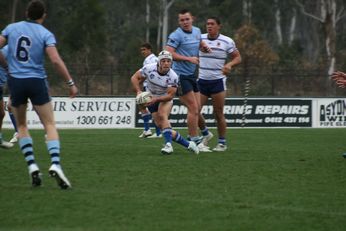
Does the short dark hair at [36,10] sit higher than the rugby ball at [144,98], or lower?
higher

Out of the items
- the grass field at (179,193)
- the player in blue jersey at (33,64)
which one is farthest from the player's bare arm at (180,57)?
the player in blue jersey at (33,64)

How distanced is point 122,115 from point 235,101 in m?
A: 3.84

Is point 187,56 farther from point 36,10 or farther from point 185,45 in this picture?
point 36,10

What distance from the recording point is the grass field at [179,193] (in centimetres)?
716

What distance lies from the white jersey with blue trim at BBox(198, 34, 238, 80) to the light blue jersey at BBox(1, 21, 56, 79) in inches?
222

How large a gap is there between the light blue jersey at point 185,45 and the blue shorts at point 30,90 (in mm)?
5045

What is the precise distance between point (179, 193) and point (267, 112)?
1986cm

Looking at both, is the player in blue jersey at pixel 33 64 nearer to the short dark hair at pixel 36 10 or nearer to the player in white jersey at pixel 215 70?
the short dark hair at pixel 36 10

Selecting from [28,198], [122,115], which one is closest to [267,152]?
[28,198]

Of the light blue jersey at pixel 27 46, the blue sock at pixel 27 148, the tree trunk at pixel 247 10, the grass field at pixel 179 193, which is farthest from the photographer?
the tree trunk at pixel 247 10

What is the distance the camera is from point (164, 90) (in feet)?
45.2

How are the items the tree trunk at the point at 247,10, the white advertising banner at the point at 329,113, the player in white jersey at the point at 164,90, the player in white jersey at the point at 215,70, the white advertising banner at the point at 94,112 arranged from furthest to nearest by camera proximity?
the tree trunk at the point at 247,10 → the white advertising banner at the point at 329,113 → the white advertising banner at the point at 94,112 → the player in white jersey at the point at 215,70 → the player in white jersey at the point at 164,90

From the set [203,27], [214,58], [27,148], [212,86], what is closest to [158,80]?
[212,86]

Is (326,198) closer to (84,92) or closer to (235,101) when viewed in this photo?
(235,101)
